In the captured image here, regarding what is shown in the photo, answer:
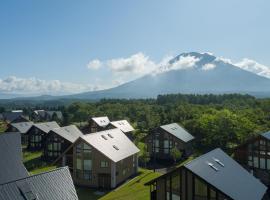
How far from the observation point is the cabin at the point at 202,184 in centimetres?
2522

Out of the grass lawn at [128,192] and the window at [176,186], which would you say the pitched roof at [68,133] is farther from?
the window at [176,186]

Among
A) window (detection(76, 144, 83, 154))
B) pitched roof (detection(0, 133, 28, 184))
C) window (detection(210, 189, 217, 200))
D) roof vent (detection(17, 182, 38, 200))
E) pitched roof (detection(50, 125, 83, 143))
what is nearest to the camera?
roof vent (detection(17, 182, 38, 200))

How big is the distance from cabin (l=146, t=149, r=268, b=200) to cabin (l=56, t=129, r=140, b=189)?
16.9m

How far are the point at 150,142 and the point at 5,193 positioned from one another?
149 ft

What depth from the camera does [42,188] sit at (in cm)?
2255

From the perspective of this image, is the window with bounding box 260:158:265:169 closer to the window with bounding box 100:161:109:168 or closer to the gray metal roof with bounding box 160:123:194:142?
the gray metal roof with bounding box 160:123:194:142

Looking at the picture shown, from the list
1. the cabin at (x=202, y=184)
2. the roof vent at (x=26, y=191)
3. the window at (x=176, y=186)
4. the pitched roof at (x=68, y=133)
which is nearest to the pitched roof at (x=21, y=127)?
the pitched roof at (x=68, y=133)

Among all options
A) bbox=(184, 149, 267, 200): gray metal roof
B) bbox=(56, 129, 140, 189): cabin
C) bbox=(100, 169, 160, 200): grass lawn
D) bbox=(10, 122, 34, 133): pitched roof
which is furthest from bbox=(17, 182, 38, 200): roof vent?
bbox=(10, 122, 34, 133): pitched roof

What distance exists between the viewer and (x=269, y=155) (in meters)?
45.7

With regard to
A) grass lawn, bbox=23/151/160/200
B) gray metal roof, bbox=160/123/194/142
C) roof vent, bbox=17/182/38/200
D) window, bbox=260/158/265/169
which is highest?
roof vent, bbox=17/182/38/200

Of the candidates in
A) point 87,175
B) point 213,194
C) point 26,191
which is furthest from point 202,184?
point 87,175

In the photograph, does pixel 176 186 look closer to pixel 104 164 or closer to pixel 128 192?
pixel 128 192

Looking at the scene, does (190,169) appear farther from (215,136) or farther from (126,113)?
(126,113)

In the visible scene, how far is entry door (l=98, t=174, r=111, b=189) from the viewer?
4406 cm
